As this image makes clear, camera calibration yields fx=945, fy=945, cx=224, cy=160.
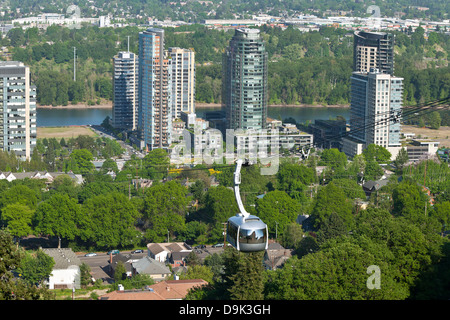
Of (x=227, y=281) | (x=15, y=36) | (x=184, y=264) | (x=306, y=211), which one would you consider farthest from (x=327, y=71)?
(x=227, y=281)

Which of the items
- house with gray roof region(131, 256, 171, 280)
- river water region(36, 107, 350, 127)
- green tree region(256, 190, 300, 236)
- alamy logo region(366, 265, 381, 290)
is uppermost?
alamy logo region(366, 265, 381, 290)

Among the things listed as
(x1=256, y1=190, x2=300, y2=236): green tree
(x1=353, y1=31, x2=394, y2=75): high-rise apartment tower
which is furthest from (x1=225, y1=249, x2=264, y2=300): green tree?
(x1=353, y1=31, x2=394, y2=75): high-rise apartment tower

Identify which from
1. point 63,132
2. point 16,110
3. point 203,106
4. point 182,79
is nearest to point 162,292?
point 16,110

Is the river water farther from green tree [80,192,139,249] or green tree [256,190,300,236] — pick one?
green tree [80,192,139,249]

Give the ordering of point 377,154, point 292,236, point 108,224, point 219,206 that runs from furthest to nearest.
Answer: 1. point 377,154
2. point 219,206
3. point 108,224
4. point 292,236

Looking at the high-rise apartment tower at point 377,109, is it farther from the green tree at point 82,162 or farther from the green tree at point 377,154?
the green tree at point 82,162

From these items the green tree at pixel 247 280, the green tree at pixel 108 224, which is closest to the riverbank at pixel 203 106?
the green tree at pixel 108 224

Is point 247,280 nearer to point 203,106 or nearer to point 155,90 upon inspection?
point 155,90
